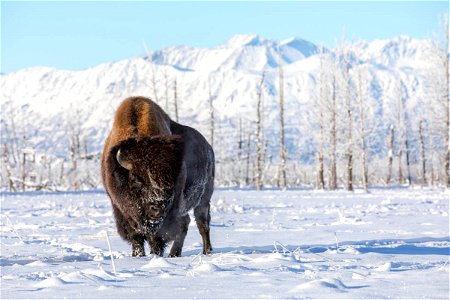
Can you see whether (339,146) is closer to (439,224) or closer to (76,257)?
(439,224)

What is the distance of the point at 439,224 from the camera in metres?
12.3

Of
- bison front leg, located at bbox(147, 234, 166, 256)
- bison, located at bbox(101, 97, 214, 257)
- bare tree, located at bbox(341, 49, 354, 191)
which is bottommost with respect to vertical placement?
bison front leg, located at bbox(147, 234, 166, 256)

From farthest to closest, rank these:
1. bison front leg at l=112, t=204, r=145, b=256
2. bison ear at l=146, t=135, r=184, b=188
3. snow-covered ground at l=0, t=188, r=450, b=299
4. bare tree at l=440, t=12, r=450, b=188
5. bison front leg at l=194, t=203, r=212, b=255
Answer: bare tree at l=440, t=12, r=450, b=188 < bison front leg at l=194, t=203, r=212, b=255 < bison front leg at l=112, t=204, r=145, b=256 < bison ear at l=146, t=135, r=184, b=188 < snow-covered ground at l=0, t=188, r=450, b=299

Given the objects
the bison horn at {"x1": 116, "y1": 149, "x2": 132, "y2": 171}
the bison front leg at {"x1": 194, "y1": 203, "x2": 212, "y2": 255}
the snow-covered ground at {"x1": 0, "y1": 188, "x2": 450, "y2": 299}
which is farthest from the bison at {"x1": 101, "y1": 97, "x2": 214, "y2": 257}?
the bison front leg at {"x1": 194, "y1": 203, "x2": 212, "y2": 255}

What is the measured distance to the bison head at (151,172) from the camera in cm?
504

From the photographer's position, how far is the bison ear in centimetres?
503

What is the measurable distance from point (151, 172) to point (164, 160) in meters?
0.16

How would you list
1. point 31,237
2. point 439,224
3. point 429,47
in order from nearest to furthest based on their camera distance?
point 31,237, point 439,224, point 429,47

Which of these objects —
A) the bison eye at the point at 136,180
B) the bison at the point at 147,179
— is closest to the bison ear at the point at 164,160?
the bison at the point at 147,179

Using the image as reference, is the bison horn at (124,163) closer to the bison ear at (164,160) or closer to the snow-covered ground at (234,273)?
the bison ear at (164,160)

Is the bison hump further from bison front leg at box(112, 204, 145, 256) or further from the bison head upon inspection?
bison front leg at box(112, 204, 145, 256)

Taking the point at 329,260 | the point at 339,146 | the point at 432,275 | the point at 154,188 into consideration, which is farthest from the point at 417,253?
the point at 339,146

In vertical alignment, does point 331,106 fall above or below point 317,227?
above

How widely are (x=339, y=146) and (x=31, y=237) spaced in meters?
36.9
